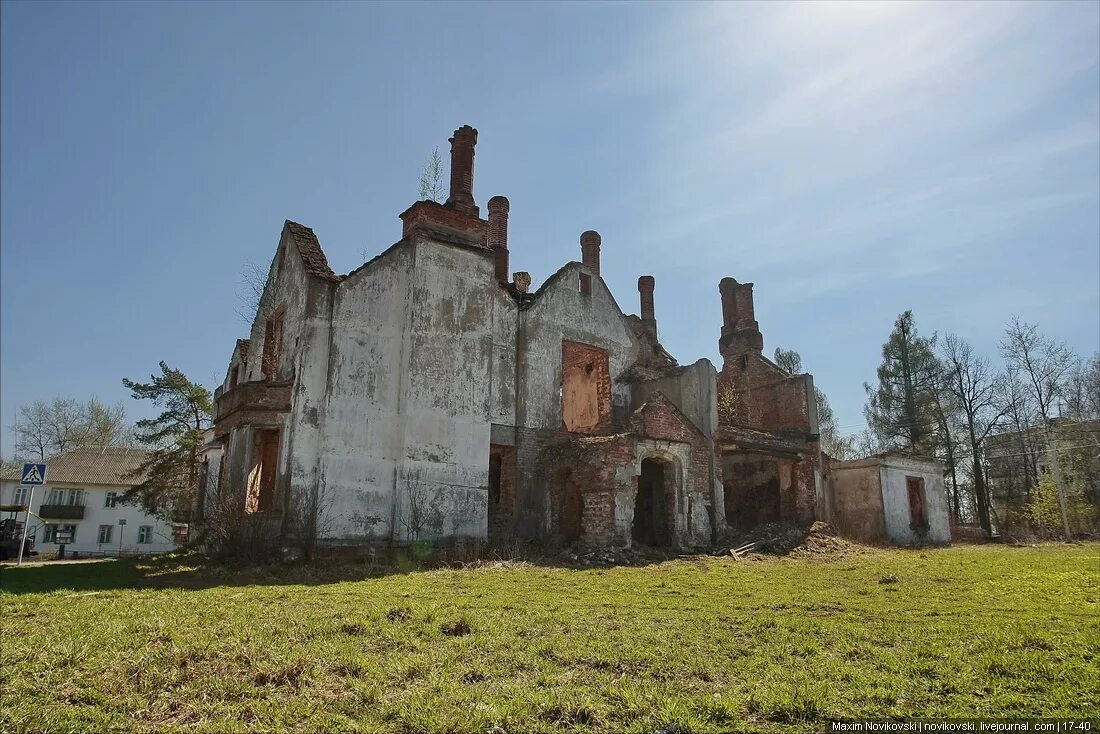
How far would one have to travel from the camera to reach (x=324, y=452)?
55.7ft

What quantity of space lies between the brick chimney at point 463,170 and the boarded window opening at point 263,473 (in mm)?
8312

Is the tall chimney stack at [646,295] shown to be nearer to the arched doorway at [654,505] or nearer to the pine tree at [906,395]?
the arched doorway at [654,505]

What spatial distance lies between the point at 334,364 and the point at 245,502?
3.90 meters

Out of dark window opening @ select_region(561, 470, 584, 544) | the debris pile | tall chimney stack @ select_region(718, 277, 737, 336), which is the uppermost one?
tall chimney stack @ select_region(718, 277, 737, 336)

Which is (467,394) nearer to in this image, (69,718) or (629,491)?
(629,491)

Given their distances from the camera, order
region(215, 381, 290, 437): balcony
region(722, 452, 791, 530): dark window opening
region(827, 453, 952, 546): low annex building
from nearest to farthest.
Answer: region(215, 381, 290, 437): balcony, region(722, 452, 791, 530): dark window opening, region(827, 453, 952, 546): low annex building

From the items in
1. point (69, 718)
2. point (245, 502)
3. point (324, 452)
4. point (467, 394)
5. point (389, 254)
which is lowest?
point (69, 718)

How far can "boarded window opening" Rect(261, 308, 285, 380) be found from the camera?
20094mm

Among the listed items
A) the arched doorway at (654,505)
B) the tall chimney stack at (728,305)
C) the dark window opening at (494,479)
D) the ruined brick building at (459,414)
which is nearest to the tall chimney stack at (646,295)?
the tall chimney stack at (728,305)

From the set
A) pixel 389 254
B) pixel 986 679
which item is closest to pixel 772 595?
pixel 986 679

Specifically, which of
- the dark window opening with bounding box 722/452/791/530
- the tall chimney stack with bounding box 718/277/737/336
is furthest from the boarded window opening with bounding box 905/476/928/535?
the tall chimney stack with bounding box 718/277/737/336

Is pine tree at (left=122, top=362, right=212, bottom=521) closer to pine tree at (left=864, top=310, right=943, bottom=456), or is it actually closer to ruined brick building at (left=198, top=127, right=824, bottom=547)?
ruined brick building at (left=198, top=127, right=824, bottom=547)

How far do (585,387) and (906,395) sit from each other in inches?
965

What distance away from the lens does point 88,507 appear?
47.7 meters
